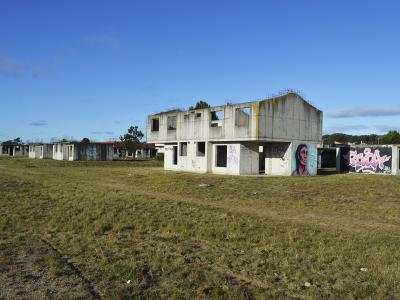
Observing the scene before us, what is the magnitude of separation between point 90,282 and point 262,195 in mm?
15972

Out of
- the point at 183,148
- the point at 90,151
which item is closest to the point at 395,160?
the point at 183,148

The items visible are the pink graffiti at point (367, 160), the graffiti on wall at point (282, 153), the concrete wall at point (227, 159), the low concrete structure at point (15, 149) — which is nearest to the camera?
the concrete wall at point (227, 159)

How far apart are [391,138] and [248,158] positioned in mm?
70649

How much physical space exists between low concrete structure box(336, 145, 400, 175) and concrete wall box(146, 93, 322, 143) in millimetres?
5905

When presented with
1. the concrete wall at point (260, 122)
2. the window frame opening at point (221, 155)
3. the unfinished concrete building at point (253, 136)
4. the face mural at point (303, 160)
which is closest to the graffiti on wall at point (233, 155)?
the unfinished concrete building at point (253, 136)

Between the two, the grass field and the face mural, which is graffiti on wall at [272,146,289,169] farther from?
the grass field

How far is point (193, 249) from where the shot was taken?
9.59 metres

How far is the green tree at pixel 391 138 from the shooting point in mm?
96137

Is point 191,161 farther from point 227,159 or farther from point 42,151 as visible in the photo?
point 42,151

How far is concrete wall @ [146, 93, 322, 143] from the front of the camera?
119ft

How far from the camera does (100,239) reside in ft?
34.4

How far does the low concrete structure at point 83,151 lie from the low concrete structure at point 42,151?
868cm

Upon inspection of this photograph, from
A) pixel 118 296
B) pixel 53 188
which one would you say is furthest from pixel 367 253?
pixel 53 188

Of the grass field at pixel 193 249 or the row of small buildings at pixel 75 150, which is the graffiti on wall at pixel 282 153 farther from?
A: the row of small buildings at pixel 75 150
